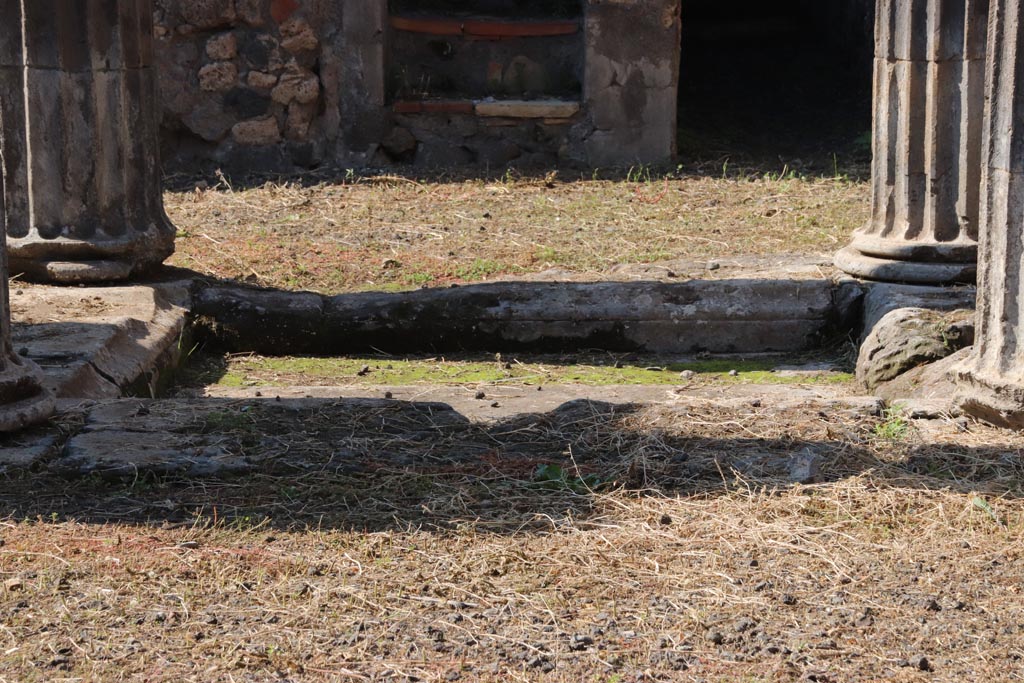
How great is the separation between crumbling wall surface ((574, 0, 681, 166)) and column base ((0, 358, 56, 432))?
624 centimetres

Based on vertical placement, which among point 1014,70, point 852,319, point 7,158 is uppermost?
point 1014,70

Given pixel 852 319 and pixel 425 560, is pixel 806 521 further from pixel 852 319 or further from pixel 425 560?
pixel 852 319

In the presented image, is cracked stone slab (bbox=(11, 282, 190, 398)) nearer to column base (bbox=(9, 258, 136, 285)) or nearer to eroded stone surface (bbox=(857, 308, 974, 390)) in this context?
column base (bbox=(9, 258, 136, 285))

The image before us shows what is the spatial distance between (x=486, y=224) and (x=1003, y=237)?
451cm

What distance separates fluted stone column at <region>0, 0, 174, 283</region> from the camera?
6320mm

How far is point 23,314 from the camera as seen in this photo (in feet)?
19.8

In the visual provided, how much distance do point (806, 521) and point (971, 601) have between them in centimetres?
59

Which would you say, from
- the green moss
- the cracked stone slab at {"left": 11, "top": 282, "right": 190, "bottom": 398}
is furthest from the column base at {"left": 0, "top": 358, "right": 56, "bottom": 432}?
the green moss

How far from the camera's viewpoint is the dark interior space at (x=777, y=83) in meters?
10.7

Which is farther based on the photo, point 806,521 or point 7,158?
point 7,158

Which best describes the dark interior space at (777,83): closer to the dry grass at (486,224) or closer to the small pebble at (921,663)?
the dry grass at (486,224)

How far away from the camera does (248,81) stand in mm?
9922

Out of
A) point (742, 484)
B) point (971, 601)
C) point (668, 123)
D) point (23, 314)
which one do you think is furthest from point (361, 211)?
point (971, 601)

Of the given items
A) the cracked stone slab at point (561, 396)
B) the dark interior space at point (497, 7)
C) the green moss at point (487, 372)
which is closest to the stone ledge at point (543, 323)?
the green moss at point (487, 372)
